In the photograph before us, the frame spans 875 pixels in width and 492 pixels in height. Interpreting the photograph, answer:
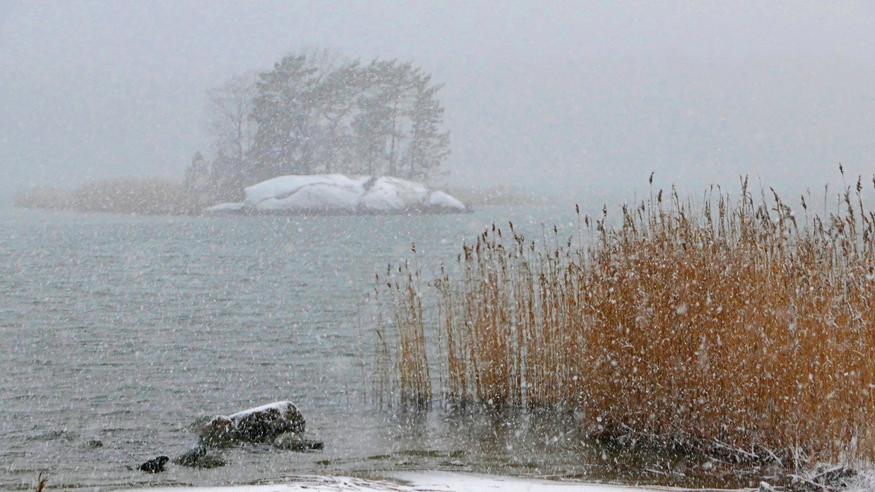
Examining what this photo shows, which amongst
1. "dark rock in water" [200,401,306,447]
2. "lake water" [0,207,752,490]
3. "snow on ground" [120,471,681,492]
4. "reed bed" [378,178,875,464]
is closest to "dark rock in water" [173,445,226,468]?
"lake water" [0,207,752,490]

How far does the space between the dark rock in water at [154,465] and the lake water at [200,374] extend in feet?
0.33

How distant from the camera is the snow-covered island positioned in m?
44.5

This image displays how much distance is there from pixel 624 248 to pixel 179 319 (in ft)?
29.7

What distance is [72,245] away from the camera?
88.5 feet

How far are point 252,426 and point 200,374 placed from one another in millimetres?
3041

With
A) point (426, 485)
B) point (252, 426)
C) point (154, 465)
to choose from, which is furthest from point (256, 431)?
point (426, 485)

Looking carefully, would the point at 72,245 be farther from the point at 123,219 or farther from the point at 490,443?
the point at 490,443

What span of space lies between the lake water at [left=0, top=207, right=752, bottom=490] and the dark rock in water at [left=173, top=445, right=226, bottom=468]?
0.11 metres

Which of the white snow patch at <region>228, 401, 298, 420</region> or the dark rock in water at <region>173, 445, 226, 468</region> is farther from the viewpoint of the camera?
the white snow patch at <region>228, 401, 298, 420</region>

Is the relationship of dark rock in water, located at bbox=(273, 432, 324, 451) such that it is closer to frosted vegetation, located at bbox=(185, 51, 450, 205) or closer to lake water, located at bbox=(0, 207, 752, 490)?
lake water, located at bbox=(0, 207, 752, 490)

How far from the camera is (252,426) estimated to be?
788 cm

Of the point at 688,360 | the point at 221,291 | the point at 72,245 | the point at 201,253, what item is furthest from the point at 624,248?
the point at 72,245

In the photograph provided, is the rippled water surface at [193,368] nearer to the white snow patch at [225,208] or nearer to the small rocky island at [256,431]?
the small rocky island at [256,431]

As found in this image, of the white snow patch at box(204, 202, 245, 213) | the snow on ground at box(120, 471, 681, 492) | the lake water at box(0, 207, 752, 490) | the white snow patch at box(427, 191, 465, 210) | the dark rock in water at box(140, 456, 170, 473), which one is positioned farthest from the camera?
the white snow patch at box(427, 191, 465, 210)
